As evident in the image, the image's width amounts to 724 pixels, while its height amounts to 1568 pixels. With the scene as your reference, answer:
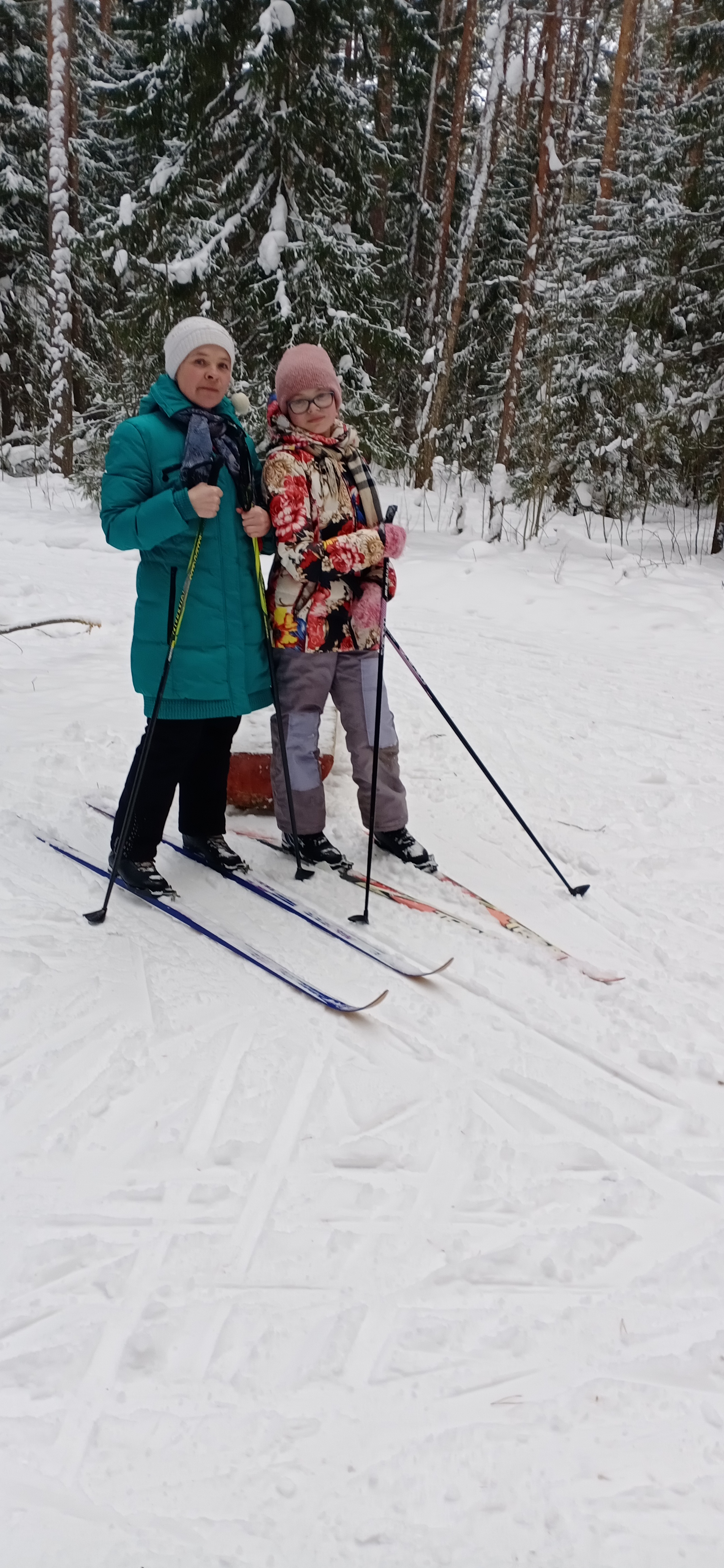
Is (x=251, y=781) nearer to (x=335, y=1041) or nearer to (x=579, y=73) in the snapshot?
(x=335, y=1041)

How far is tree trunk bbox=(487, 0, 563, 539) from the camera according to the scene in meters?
10.4

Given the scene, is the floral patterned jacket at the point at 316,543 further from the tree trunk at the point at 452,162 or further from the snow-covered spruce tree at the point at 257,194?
the tree trunk at the point at 452,162

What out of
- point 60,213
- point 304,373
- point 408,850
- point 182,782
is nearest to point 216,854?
point 182,782

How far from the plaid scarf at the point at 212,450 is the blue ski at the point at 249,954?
1.52m

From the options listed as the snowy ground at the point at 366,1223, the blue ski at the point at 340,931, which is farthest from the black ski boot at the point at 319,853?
the blue ski at the point at 340,931

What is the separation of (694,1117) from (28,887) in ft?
8.06

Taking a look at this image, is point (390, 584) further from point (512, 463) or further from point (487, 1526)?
point (512, 463)

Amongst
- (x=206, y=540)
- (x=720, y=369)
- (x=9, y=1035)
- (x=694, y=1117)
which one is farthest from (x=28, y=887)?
(x=720, y=369)

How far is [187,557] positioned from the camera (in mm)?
3123

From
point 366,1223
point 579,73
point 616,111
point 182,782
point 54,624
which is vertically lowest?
point 366,1223

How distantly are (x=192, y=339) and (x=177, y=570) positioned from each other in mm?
773

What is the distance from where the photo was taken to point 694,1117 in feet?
7.93

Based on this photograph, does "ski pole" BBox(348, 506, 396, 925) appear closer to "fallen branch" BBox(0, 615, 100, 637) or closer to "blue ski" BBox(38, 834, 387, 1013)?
"blue ski" BBox(38, 834, 387, 1013)

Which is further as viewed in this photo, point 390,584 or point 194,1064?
point 390,584
